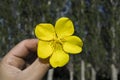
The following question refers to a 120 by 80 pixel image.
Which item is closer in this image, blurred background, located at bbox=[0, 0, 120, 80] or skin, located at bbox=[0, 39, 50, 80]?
skin, located at bbox=[0, 39, 50, 80]

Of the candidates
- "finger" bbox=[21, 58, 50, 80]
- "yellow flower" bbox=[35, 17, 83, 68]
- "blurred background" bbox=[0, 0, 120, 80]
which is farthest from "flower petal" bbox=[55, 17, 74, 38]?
"blurred background" bbox=[0, 0, 120, 80]

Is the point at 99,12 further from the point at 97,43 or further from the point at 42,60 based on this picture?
the point at 42,60

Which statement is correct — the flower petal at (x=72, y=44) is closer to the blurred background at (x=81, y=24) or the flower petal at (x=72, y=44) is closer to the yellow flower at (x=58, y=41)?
the yellow flower at (x=58, y=41)

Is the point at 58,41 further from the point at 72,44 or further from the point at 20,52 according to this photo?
the point at 20,52

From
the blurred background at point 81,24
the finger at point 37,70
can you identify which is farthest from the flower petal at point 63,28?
the blurred background at point 81,24

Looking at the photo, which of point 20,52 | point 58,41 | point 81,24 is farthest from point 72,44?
point 81,24

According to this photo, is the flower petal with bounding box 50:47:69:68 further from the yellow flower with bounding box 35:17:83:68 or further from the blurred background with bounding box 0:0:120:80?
the blurred background with bounding box 0:0:120:80
